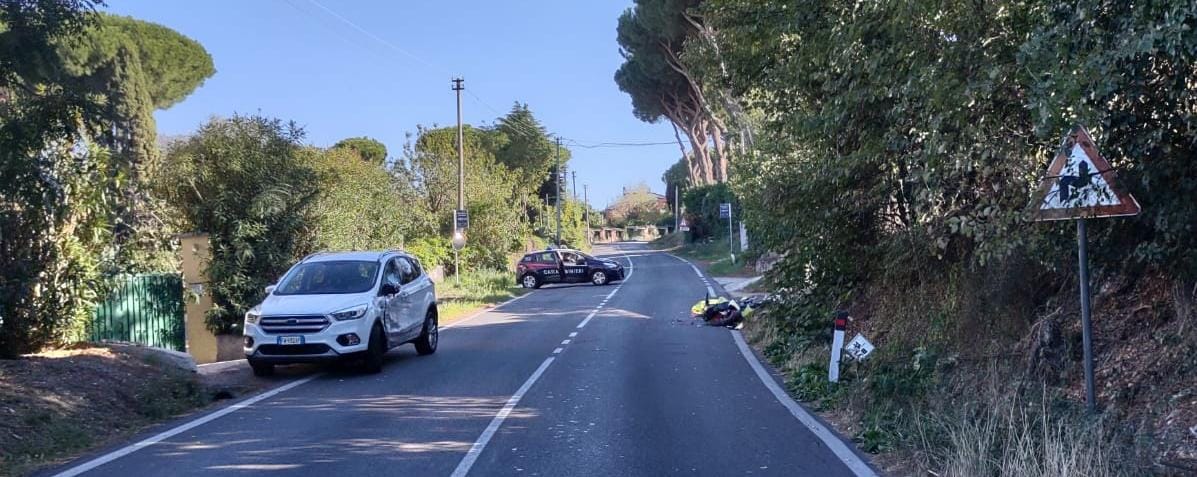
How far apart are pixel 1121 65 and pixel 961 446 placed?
2.85 meters

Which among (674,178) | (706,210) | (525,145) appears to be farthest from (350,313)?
(674,178)

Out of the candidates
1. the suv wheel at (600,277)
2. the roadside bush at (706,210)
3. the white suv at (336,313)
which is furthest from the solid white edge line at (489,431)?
the roadside bush at (706,210)

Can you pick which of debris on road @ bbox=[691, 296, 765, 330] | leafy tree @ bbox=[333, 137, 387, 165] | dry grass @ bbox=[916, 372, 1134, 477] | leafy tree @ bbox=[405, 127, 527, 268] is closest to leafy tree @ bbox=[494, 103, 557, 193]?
leafy tree @ bbox=[333, 137, 387, 165]

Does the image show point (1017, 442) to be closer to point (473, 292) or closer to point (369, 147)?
point (473, 292)

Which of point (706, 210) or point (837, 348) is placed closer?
point (837, 348)

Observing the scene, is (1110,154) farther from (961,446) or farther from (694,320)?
(694,320)

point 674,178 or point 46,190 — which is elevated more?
point 674,178

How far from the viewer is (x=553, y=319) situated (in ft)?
77.6

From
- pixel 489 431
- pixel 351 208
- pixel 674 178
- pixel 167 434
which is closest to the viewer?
pixel 489 431

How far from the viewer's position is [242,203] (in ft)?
60.7

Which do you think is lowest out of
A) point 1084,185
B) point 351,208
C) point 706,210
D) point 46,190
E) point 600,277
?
point 600,277

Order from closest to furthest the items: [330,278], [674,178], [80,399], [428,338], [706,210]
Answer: [80,399] → [330,278] → [428,338] → [706,210] → [674,178]

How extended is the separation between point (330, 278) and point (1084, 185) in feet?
34.1

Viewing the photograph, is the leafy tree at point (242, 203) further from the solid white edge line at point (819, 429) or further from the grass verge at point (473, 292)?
the solid white edge line at point (819, 429)
